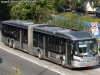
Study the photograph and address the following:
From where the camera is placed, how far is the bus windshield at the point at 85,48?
70.0 feet

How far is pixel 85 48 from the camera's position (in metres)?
21.5

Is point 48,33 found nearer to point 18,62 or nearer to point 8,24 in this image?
point 18,62

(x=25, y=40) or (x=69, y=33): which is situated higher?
(x=69, y=33)

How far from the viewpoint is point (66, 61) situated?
2216 centimetres

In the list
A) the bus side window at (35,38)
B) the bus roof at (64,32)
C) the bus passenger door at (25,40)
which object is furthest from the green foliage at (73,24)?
the bus side window at (35,38)

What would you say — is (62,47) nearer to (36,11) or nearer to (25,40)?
(25,40)

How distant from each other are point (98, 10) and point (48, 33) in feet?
172

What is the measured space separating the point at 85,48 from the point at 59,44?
2.26 metres

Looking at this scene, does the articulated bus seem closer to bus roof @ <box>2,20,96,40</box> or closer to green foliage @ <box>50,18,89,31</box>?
bus roof @ <box>2,20,96,40</box>

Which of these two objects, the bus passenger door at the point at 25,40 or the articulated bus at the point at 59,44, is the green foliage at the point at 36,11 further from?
the bus passenger door at the point at 25,40

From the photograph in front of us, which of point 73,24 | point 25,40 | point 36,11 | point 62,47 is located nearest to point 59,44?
point 62,47

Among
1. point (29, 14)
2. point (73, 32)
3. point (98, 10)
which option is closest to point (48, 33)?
point (73, 32)

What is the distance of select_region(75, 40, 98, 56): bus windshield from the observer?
21.3m

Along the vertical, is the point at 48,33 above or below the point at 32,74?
above
